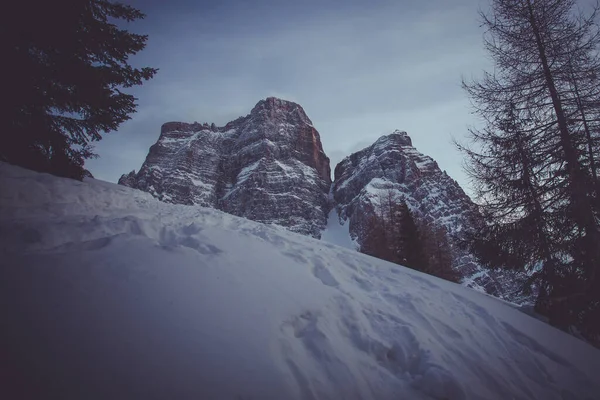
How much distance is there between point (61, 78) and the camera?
6848 millimetres

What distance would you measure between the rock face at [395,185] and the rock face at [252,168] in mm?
13223

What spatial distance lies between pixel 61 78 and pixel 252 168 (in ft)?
363

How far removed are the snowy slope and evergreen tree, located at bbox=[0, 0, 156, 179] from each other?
93.9 inches

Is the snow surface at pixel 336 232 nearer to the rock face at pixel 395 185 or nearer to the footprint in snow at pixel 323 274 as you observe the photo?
the rock face at pixel 395 185

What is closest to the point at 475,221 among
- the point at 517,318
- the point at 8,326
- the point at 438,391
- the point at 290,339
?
the point at 517,318

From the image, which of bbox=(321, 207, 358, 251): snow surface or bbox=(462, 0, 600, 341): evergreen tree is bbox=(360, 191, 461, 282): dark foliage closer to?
bbox=(462, 0, 600, 341): evergreen tree

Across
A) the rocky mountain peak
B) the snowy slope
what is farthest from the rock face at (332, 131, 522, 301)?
the snowy slope

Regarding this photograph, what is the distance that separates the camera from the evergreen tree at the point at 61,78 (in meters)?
6.10

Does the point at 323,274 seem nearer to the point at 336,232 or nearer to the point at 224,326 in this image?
the point at 224,326

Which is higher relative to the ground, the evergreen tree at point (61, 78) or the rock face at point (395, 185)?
the rock face at point (395, 185)

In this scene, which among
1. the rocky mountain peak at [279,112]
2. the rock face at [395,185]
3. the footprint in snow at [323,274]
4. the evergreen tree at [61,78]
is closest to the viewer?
the footprint in snow at [323,274]

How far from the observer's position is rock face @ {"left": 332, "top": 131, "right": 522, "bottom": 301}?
82.2m

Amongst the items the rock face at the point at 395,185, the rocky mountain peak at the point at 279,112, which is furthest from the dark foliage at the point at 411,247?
the rocky mountain peak at the point at 279,112

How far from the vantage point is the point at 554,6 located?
682 centimetres
